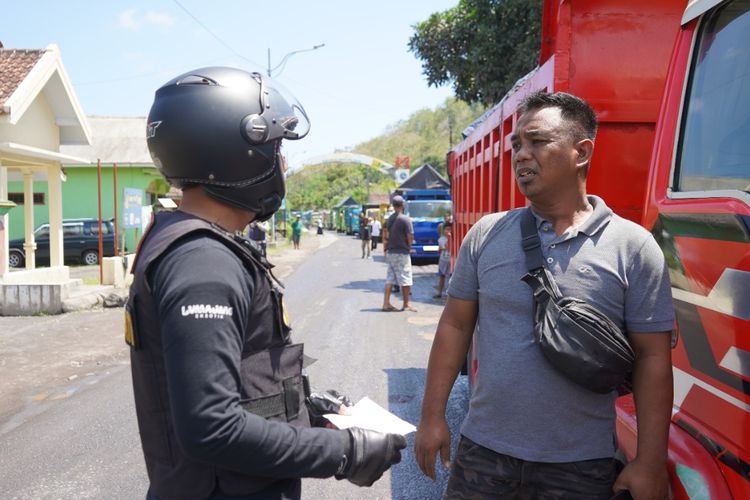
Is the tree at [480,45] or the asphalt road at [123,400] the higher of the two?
the tree at [480,45]

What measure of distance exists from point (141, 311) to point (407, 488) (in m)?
2.96

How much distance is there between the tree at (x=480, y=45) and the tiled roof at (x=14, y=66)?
26.0 feet

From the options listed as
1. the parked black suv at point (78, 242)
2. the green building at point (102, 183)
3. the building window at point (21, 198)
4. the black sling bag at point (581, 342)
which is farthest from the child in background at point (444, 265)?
the building window at point (21, 198)

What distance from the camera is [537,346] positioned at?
2066mm

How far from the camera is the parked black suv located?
22609mm

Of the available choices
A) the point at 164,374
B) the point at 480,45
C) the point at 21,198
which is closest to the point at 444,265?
the point at 480,45

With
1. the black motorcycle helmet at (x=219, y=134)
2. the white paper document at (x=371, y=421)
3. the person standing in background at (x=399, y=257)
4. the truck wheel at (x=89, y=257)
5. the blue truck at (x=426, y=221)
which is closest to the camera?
the black motorcycle helmet at (x=219, y=134)

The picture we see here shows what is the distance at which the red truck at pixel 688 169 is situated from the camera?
162 centimetres

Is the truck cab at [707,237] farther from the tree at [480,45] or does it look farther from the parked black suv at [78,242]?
the parked black suv at [78,242]

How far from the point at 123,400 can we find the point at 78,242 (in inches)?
742

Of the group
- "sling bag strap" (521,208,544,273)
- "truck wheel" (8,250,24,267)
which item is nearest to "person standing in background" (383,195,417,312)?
"sling bag strap" (521,208,544,273)

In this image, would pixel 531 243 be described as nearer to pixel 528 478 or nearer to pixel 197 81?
pixel 528 478

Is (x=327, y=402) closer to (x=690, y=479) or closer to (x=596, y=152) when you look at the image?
(x=690, y=479)

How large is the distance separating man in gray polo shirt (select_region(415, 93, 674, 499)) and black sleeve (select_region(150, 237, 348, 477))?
0.82 m
